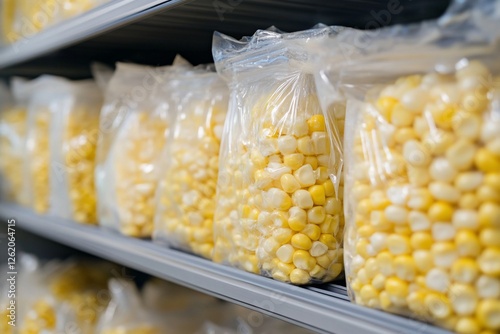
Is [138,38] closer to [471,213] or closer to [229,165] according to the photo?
[229,165]

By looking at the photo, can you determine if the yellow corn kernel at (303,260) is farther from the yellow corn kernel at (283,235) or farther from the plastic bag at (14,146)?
the plastic bag at (14,146)

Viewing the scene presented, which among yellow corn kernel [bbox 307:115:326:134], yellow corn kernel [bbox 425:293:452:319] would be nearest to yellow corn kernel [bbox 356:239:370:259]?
yellow corn kernel [bbox 425:293:452:319]

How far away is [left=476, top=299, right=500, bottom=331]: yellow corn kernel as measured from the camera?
23.2 inches

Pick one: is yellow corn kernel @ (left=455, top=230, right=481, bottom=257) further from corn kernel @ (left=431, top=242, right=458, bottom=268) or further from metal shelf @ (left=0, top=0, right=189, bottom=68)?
metal shelf @ (left=0, top=0, right=189, bottom=68)

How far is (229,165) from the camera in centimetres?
99

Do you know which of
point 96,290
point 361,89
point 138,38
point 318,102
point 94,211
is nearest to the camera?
point 361,89

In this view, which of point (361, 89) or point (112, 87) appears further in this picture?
point (112, 87)

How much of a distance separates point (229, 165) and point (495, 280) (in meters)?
0.52

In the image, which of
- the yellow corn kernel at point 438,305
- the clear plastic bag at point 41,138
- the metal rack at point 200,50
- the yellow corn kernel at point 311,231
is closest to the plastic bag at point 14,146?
the clear plastic bag at point 41,138

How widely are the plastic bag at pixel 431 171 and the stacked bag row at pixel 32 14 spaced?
85cm

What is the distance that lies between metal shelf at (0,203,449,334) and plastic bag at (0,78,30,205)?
59 centimetres

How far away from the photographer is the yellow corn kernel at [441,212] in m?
0.62

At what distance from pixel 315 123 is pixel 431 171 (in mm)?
261

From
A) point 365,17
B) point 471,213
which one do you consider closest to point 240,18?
point 365,17
